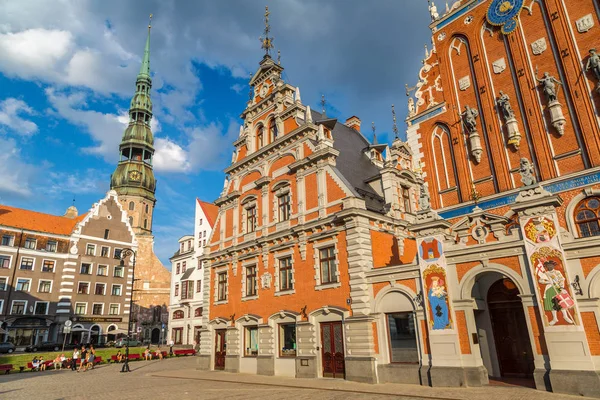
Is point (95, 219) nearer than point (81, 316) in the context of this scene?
No

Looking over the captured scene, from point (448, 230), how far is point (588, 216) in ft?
18.0

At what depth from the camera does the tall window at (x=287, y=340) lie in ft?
67.8

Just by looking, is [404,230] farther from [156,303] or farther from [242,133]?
[156,303]

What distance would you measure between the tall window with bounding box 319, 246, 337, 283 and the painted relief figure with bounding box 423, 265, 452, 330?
208 inches

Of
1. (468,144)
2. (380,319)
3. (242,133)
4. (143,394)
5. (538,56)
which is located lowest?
(143,394)

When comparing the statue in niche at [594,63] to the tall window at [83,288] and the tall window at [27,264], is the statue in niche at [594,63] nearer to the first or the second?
the tall window at [83,288]

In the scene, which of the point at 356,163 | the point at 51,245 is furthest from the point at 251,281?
the point at 51,245

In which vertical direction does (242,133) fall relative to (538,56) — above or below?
above

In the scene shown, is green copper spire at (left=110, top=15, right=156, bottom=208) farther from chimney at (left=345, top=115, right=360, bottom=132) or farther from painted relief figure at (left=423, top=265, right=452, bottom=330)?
painted relief figure at (left=423, top=265, right=452, bottom=330)

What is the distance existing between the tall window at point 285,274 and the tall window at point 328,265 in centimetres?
251

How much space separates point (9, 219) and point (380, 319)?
46.8 metres

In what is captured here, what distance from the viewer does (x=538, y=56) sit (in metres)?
17.5

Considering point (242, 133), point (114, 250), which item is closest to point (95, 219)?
point (114, 250)

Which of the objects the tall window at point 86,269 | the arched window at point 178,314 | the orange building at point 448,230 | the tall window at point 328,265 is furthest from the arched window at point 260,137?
the tall window at point 86,269
